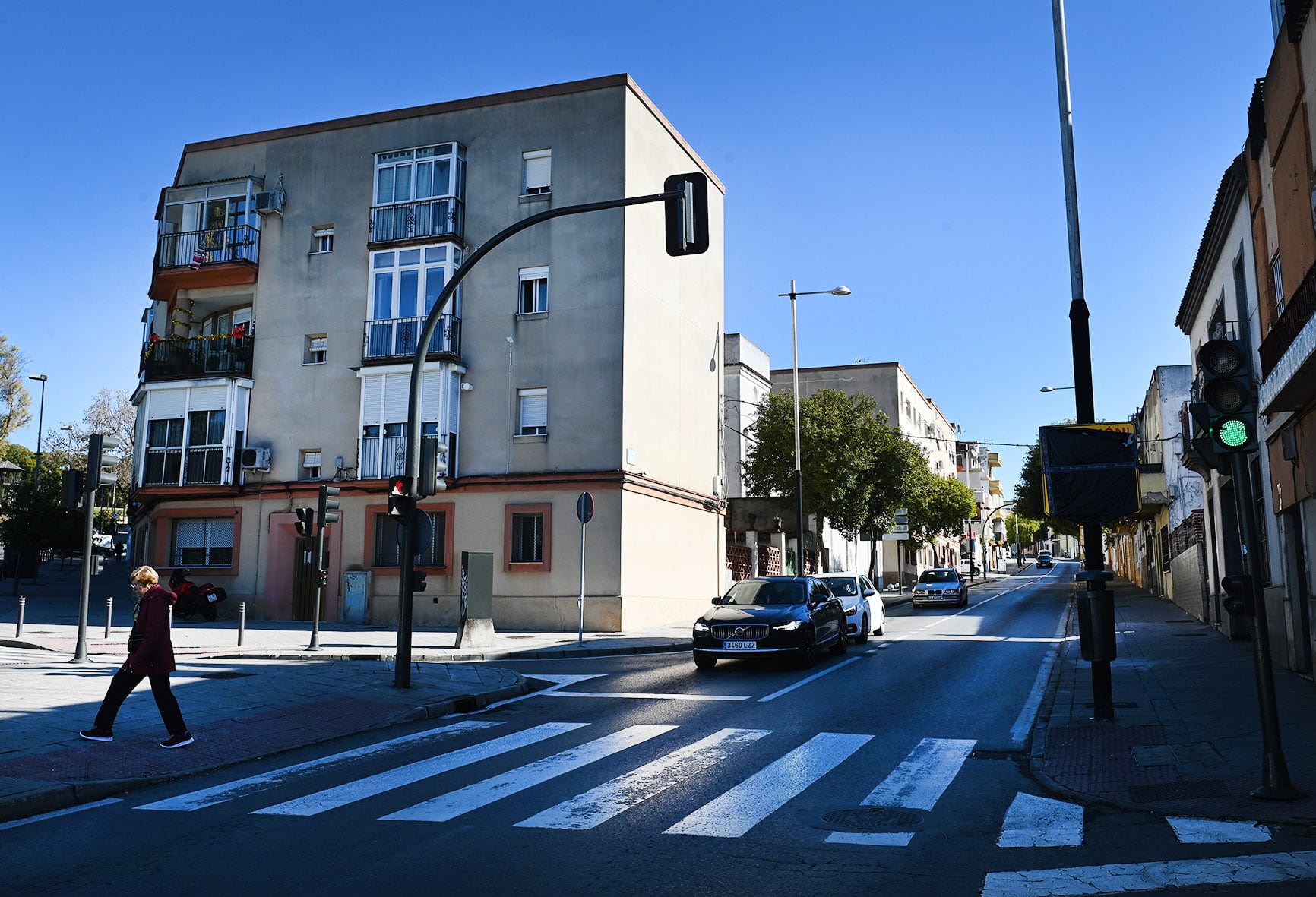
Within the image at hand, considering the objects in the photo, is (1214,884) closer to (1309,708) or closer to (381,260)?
(1309,708)

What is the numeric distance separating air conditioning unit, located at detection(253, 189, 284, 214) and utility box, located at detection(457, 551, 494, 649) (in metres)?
15.3

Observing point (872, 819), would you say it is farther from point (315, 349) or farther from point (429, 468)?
point (315, 349)

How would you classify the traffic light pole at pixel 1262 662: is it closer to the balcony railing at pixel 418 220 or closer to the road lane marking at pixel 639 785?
the road lane marking at pixel 639 785

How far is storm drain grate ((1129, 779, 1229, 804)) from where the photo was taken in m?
6.84

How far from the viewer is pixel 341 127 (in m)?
29.6

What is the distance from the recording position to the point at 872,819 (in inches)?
254

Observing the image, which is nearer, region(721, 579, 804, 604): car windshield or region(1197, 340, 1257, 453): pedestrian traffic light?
region(1197, 340, 1257, 453): pedestrian traffic light

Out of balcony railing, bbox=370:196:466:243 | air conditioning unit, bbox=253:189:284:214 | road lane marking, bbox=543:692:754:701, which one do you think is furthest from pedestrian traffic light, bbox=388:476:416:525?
air conditioning unit, bbox=253:189:284:214

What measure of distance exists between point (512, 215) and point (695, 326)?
7178mm

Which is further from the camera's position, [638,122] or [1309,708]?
[638,122]

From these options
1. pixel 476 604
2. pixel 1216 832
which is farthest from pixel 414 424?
pixel 1216 832

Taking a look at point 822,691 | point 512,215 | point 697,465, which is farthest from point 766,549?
point 822,691

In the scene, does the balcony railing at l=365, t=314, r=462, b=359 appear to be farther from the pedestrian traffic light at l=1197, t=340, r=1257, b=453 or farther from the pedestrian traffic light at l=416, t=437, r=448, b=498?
the pedestrian traffic light at l=1197, t=340, r=1257, b=453

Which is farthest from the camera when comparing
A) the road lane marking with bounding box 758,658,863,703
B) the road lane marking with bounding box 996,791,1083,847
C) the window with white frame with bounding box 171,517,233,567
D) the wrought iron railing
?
the window with white frame with bounding box 171,517,233,567
